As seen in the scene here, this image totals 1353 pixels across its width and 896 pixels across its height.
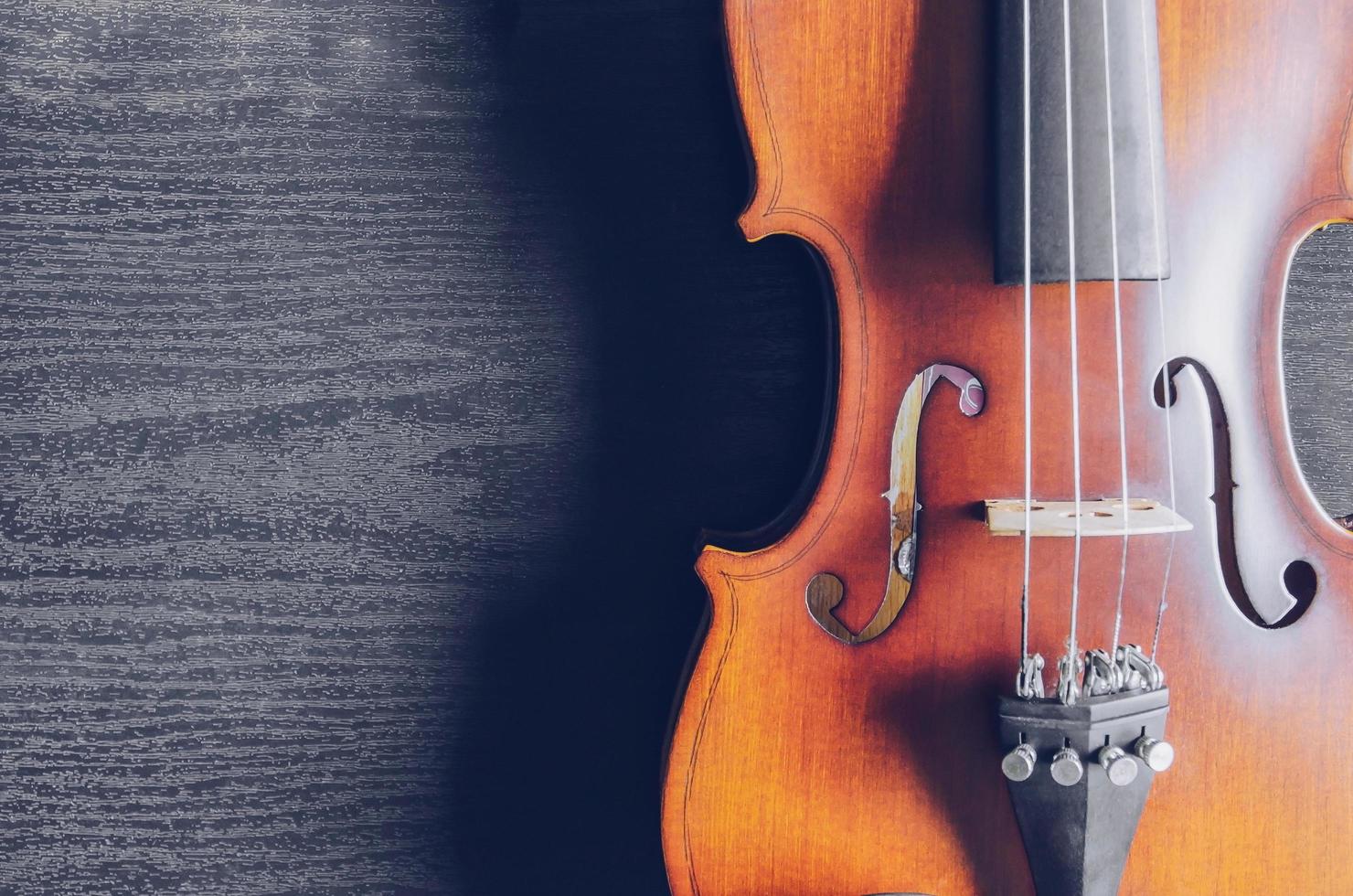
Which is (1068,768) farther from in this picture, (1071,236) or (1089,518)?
(1071,236)

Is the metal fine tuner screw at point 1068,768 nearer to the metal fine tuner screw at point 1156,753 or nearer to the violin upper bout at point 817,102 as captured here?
the metal fine tuner screw at point 1156,753

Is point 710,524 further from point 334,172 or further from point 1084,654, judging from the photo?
point 334,172

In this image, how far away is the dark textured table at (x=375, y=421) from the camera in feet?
2.70

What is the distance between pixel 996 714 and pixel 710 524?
1.00 feet

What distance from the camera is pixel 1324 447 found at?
83 cm

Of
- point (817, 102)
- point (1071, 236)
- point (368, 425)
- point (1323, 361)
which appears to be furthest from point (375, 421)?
point (1323, 361)

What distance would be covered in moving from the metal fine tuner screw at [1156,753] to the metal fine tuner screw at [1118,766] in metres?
0.01

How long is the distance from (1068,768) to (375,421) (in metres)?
0.62

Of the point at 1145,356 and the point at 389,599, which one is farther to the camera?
the point at 389,599

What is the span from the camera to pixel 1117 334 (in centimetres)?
63

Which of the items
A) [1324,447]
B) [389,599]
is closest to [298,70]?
[389,599]

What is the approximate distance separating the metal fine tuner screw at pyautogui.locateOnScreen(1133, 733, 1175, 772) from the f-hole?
0.12m

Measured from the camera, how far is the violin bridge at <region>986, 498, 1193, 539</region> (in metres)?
0.61

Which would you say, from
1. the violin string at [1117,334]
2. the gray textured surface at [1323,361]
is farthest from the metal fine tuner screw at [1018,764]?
the gray textured surface at [1323,361]
